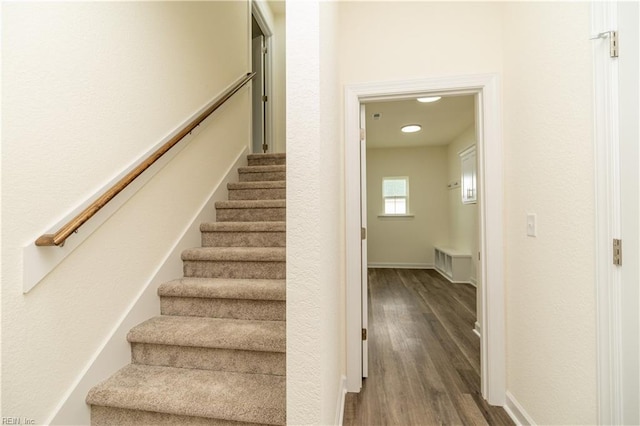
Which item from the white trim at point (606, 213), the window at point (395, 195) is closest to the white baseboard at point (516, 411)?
the white trim at point (606, 213)

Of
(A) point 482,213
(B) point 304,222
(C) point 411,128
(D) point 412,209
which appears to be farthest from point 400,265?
(B) point 304,222

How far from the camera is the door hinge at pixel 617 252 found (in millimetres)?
1096

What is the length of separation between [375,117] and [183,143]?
3352 millimetres

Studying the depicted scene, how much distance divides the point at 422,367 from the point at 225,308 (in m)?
1.59

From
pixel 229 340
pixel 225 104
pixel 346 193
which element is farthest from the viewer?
pixel 225 104

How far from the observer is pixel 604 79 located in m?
1.14

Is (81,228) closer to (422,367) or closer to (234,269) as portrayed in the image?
(234,269)

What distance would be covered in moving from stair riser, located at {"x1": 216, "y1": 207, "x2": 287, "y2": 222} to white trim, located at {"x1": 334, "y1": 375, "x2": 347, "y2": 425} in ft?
4.25

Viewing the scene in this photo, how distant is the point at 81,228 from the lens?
1.44 meters

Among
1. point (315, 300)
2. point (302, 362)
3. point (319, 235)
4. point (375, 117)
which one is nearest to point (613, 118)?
point (319, 235)

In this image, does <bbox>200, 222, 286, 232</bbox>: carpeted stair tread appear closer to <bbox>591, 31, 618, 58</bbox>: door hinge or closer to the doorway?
<bbox>591, 31, 618, 58</bbox>: door hinge

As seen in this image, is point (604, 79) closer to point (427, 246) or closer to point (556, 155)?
point (556, 155)

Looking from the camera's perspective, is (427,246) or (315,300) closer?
(315,300)

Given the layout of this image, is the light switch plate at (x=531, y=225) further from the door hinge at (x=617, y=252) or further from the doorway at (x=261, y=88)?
the doorway at (x=261, y=88)
